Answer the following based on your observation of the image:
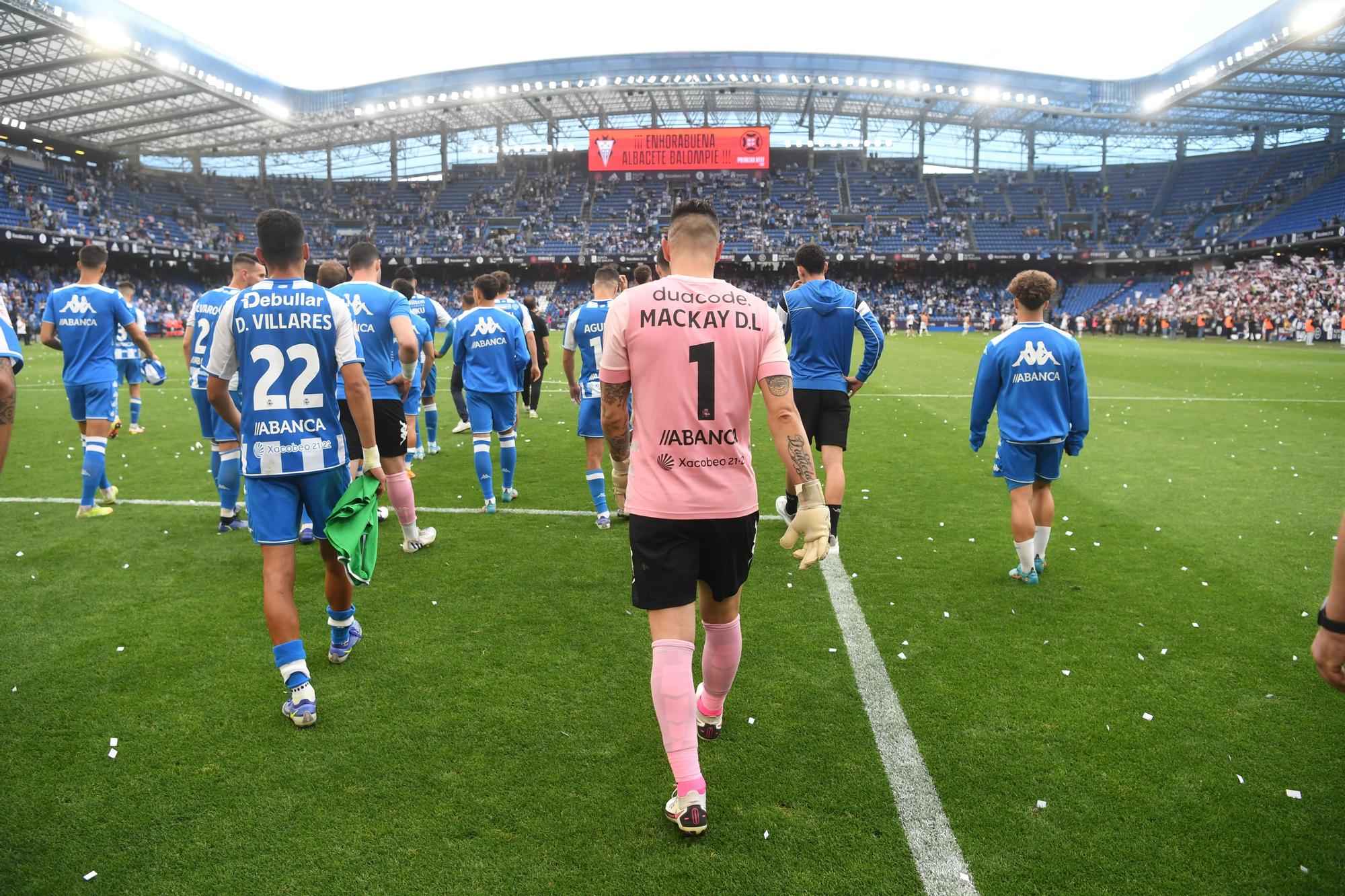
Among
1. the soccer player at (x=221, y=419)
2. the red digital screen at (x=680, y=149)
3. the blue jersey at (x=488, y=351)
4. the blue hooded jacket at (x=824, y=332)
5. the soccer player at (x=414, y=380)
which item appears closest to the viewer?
the blue hooded jacket at (x=824, y=332)

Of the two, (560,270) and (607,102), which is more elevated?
(607,102)

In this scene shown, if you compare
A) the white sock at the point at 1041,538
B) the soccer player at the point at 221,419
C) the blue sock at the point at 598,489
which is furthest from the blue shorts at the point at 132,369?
the white sock at the point at 1041,538

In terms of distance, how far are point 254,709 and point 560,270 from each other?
182 ft

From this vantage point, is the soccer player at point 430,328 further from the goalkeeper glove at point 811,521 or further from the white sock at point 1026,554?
the goalkeeper glove at point 811,521

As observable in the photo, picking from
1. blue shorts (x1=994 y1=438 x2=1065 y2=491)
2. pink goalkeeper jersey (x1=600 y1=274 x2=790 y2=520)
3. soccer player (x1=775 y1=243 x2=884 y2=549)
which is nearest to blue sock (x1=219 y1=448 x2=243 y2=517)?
soccer player (x1=775 y1=243 x2=884 y2=549)

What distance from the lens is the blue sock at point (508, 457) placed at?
7.80m

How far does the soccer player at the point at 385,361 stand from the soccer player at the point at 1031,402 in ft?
14.8

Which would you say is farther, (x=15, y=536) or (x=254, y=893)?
(x=15, y=536)

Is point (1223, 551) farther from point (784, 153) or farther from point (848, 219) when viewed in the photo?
point (784, 153)

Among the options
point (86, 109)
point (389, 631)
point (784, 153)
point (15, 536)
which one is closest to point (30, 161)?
point (86, 109)

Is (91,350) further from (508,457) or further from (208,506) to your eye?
(508,457)

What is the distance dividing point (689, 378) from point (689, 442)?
246 millimetres

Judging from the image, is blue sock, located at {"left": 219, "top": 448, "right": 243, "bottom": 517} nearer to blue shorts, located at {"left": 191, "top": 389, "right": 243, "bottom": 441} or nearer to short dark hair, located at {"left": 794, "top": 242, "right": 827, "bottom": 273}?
blue shorts, located at {"left": 191, "top": 389, "right": 243, "bottom": 441}

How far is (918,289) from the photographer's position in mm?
55812
